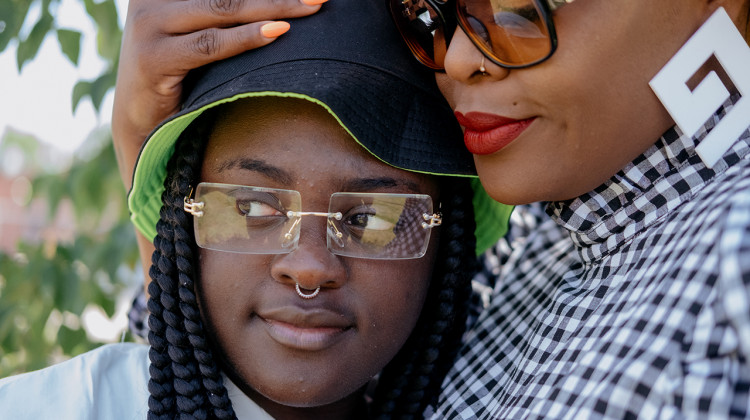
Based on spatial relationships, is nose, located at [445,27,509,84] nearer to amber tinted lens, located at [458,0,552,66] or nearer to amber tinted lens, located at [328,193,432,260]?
amber tinted lens, located at [458,0,552,66]

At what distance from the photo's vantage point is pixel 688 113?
1.59 meters

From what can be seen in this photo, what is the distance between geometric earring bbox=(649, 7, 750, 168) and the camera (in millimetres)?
1570

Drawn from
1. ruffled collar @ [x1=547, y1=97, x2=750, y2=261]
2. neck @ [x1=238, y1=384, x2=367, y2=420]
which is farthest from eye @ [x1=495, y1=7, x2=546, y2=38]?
neck @ [x1=238, y1=384, x2=367, y2=420]

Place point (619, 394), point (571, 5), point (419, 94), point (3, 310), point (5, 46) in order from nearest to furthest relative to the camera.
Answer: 1. point (619, 394)
2. point (571, 5)
3. point (419, 94)
4. point (5, 46)
5. point (3, 310)

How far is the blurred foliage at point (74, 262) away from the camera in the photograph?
268cm

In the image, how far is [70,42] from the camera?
255 cm

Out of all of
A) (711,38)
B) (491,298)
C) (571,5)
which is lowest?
(491,298)

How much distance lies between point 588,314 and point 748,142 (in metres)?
0.52

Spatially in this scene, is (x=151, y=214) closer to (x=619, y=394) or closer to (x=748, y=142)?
(x=619, y=394)

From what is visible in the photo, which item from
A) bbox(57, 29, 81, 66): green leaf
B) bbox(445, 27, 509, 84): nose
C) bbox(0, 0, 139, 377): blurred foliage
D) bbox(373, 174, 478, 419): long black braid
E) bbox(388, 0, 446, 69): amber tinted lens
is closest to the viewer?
bbox(445, 27, 509, 84): nose

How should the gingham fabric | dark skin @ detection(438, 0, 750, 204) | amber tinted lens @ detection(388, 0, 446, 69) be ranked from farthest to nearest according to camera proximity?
amber tinted lens @ detection(388, 0, 446, 69) → dark skin @ detection(438, 0, 750, 204) → the gingham fabric

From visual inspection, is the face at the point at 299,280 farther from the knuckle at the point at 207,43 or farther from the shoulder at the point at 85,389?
the shoulder at the point at 85,389

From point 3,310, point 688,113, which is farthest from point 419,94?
point 3,310

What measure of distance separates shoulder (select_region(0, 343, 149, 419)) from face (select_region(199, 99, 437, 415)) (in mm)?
283
